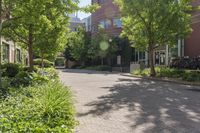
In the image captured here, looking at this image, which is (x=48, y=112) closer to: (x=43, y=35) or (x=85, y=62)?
(x=43, y=35)

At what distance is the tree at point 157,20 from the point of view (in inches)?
1072

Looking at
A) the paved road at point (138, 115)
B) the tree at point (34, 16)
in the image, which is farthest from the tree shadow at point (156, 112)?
the tree at point (34, 16)

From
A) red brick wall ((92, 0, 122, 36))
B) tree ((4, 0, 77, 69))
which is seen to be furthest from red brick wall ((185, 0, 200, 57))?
red brick wall ((92, 0, 122, 36))

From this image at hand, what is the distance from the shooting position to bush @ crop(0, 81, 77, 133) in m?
6.33

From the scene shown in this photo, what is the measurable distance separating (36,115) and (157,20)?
71.0 feet

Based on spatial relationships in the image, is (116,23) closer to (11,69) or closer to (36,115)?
(11,69)

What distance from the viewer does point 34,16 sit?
13.6 m

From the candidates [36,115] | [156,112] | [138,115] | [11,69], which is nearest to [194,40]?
[11,69]

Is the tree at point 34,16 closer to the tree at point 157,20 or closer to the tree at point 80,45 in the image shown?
the tree at point 157,20

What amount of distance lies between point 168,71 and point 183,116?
18.8 meters

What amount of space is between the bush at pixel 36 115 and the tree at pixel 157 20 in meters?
19.0

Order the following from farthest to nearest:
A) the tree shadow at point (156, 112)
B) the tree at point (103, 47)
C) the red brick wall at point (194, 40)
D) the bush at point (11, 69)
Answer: the tree at point (103, 47) → the red brick wall at point (194, 40) → the bush at point (11, 69) → the tree shadow at point (156, 112)

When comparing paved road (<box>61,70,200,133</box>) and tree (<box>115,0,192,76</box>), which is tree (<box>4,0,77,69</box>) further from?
tree (<box>115,0,192,76</box>)

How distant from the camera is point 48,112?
7844 mm
